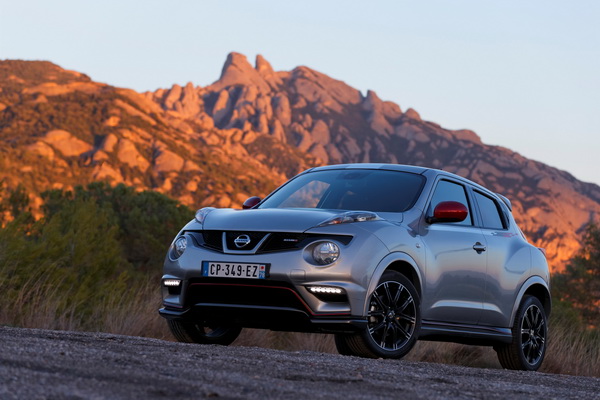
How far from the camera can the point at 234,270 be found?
6.60m

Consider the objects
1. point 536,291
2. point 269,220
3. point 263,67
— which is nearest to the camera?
point 269,220

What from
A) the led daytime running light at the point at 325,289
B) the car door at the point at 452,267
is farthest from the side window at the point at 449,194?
the led daytime running light at the point at 325,289

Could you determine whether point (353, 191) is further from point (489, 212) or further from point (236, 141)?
point (236, 141)

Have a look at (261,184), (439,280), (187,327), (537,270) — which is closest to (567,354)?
(537,270)

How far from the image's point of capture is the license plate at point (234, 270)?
6512 mm

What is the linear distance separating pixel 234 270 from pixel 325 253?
69 centimetres

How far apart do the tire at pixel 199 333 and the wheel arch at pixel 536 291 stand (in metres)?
2.65

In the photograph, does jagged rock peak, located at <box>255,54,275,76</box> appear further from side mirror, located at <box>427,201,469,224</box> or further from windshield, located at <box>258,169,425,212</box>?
side mirror, located at <box>427,201,469,224</box>

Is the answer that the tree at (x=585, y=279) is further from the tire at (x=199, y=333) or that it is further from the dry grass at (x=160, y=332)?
the tire at (x=199, y=333)

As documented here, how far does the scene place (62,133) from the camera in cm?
9419

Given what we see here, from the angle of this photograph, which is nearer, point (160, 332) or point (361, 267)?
point (361, 267)

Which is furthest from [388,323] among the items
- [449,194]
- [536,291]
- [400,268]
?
[536,291]

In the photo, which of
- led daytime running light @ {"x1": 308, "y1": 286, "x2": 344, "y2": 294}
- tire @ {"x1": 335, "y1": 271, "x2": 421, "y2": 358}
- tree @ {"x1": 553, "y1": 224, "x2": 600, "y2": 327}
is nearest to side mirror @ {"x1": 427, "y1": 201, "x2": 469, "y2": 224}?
tire @ {"x1": 335, "y1": 271, "x2": 421, "y2": 358}

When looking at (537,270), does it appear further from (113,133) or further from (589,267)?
(113,133)
